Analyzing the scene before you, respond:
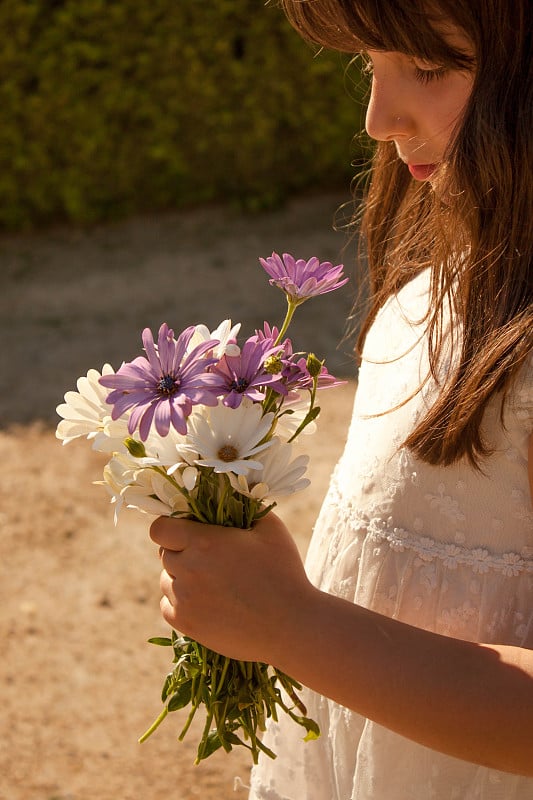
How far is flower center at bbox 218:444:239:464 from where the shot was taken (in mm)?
1222

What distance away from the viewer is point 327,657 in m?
1.26

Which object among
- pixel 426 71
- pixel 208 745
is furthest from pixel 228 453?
pixel 426 71

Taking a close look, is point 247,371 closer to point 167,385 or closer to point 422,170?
point 167,385

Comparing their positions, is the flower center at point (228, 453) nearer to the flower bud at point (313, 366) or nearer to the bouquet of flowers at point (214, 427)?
the bouquet of flowers at point (214, 427)

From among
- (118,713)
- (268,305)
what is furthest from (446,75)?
(268,305)

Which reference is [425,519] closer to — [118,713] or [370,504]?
[370,504]

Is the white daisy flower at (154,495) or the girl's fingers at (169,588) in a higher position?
the white daisy flower at (154,495)

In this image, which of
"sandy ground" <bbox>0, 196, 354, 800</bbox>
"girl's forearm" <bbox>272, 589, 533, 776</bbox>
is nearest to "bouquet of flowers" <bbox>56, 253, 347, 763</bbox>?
"girl's forearm" <bbox>272, 589, 533, 776</bbox>

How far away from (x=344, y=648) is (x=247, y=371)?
0.39 metres

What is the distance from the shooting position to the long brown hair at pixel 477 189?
1232mm

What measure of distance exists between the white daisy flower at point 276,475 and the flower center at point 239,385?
0.09 metres

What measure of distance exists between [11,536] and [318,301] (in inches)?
115

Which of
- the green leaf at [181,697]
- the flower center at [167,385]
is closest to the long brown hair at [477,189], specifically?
the flower center at [167,385]

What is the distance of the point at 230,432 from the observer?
4.03ft
